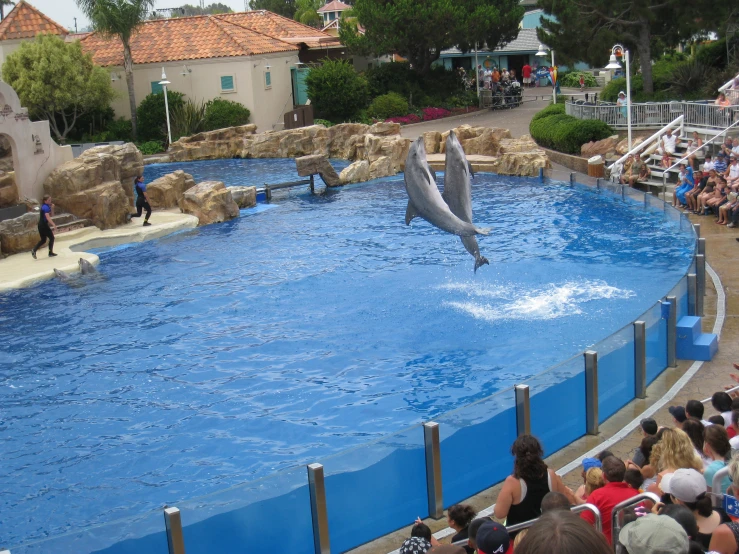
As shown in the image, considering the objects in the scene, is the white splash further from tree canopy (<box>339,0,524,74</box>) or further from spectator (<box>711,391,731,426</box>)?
tree canopy (<box>339,0,524,74</box>)

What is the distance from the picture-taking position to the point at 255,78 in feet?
134

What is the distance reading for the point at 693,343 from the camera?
35.2 feet

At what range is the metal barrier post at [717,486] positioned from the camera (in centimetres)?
520

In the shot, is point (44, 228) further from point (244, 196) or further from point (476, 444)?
point (476, 444)

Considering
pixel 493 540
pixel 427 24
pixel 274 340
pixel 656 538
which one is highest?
pixel 427 24

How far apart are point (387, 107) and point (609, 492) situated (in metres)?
37.5

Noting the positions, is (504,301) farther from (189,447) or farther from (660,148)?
(660,148)

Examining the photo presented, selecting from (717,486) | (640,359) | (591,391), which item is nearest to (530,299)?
(640,359)

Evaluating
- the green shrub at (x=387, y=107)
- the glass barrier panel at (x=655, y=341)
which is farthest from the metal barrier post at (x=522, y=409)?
the green shrub at (x=387, y=107)

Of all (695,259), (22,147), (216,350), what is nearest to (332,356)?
(216,350)

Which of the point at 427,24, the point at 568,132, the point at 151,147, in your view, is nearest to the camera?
the point at 568,132

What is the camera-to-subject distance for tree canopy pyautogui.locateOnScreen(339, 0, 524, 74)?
40688mm

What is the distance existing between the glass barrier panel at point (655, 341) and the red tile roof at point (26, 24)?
3796 centimetres

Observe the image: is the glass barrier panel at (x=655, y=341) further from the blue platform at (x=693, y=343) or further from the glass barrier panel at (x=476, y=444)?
the glass barrier panel at (x=476, y=444)
